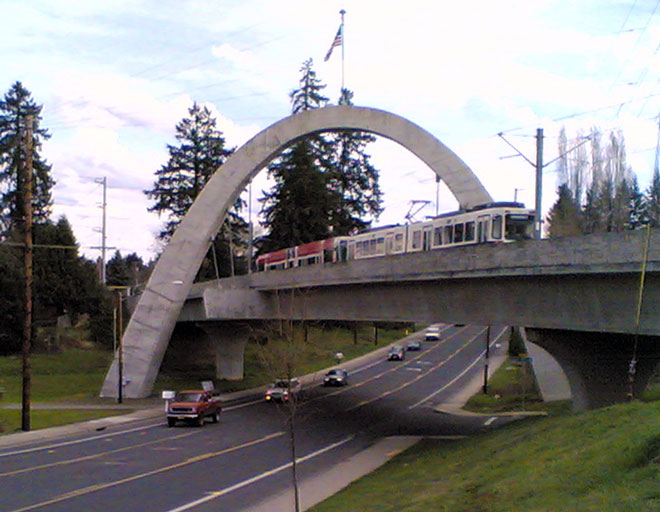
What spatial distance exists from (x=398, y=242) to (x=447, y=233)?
186 inches

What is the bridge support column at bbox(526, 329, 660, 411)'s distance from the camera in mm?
24609

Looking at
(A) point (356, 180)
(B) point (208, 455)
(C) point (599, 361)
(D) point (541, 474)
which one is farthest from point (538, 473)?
(A) point (356, 180)

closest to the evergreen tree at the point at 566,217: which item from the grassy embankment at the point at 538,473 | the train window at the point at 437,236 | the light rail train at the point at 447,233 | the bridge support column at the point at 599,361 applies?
the light rail train at the point at 447,233

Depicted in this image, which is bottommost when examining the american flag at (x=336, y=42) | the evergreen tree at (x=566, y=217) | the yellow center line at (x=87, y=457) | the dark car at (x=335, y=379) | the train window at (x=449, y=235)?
the dark car at (x=335, y=379)

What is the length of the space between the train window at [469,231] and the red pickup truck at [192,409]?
15.3 metres

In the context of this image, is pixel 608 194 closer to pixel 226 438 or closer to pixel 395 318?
pixel 395 318

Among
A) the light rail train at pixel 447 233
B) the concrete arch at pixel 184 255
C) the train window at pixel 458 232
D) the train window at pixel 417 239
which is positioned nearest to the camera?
the light rail train at pixel 447 233

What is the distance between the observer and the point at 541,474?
13562 millimetres

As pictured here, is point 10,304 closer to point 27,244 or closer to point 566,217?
point 27,244

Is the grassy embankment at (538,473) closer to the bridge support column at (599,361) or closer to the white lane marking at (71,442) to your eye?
the bridge support column at (599,361)

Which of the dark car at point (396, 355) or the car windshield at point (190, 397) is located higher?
the car windshield at point (190, 397)

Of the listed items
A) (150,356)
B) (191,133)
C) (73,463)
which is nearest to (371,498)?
(73,463)

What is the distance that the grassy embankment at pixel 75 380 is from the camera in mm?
38531

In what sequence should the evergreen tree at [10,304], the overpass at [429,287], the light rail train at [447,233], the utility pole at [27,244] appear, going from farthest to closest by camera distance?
the evergreen tree at [10,304] < the utility pole at [27,244] < the light rail train at [447,233] < the overpass at [429,287]
